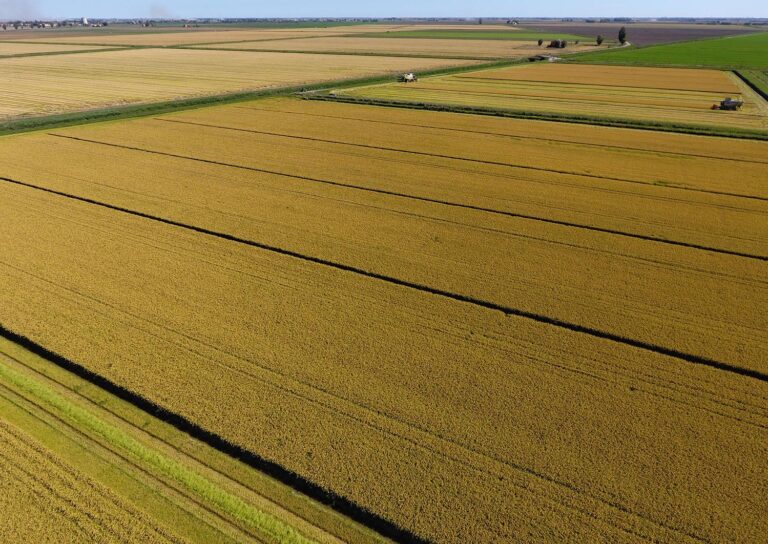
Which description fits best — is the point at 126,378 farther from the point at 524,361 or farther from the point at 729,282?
the point at 729,282

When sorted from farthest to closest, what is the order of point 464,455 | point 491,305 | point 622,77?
Result: 1. point 622,77
2. point 491,305
3. point 464,455

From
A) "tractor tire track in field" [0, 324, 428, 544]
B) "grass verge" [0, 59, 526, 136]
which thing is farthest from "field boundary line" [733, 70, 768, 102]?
"tractor tire track in field" [0, 324, 428, 544]

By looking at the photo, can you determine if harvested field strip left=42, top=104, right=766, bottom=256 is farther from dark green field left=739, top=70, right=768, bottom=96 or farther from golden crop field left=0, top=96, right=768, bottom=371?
dark green field left=739, top=70, right=768, bottom=96

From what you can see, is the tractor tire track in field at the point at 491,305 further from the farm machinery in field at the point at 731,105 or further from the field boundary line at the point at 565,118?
the farm machinery in field at the point at 731,105

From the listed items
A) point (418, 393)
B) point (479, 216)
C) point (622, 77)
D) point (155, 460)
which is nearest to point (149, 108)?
point (479, 216)

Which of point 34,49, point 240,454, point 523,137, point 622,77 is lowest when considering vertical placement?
point 240,454

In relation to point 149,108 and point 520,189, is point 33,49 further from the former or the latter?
point 520,189

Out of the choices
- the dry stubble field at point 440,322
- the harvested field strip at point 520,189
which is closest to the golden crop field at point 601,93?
the harvested field strip at point 520,189
